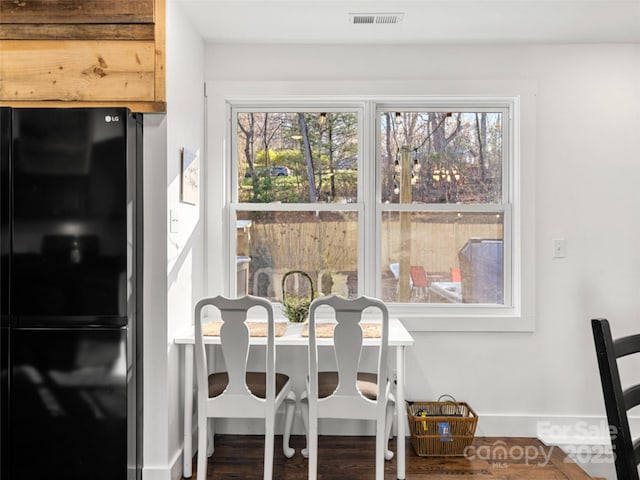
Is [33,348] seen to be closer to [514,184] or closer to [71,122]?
[71,122]

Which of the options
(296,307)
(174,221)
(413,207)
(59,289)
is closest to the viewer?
(59,289)

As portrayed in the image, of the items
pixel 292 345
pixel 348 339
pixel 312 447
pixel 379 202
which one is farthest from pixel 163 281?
pixel 379 202

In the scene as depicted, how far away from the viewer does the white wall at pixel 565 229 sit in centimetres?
292

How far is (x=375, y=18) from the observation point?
2596 millimetres

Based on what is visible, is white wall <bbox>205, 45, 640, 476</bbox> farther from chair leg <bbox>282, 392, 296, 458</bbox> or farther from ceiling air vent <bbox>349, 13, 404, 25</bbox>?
chair leg <bbox>282, 392, 296, 458</bbox>

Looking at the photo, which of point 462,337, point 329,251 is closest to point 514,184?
point 462,337

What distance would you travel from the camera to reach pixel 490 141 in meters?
3.07

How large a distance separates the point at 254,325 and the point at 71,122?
4.50 ft

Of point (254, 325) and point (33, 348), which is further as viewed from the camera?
point (254, 325)

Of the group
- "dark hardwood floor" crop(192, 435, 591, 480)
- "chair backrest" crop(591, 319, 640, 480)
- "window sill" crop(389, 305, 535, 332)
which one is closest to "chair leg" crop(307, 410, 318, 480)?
"dark hardwood floor" crop(192, 435, 591, 480)

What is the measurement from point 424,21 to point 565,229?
1503 millimetres

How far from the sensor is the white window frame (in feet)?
9.59

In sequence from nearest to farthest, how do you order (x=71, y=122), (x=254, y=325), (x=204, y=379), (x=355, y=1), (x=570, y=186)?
(x=71, y=122) → (x=204, y=379) → (x=355, y=1) → (x=254, y=325) → (x=570, y=186)

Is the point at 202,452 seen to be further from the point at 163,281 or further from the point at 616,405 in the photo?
the point at 616,405
